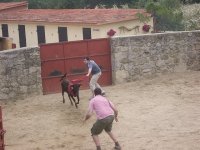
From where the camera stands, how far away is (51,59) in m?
18.2

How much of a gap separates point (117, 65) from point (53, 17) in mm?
10184

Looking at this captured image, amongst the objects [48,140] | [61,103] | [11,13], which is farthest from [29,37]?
[48,140]

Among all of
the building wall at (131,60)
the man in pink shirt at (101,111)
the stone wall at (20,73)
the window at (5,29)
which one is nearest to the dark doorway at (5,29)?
the window at (5,29)

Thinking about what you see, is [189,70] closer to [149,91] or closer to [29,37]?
[149,91]

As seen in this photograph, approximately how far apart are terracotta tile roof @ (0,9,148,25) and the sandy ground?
7067 millimetres

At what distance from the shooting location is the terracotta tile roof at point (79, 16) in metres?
25.5

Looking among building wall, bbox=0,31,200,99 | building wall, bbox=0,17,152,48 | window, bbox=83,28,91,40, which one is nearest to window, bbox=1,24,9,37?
building wall, bbox=0,17,152,48

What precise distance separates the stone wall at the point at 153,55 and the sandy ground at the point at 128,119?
41 centimetres

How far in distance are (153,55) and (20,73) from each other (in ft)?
16.7

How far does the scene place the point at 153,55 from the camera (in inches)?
756

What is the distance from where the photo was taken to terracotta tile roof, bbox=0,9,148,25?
2547cm

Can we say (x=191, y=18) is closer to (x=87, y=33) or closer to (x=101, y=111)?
(x=87, y=33)

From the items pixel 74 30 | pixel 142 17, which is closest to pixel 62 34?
pixel 74 30

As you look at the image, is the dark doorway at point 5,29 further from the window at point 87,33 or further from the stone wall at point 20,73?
the stone wall at point 20,73
